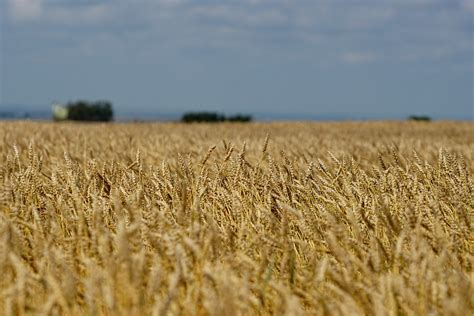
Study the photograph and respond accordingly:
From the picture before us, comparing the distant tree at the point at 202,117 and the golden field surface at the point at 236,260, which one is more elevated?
the golden field surface at the point at 236,260

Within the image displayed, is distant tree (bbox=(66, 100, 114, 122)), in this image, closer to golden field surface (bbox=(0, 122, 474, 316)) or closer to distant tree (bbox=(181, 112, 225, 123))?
distant tree (bbox=(181, 112, 225, 123))

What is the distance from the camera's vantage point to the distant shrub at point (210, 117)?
38438 mm

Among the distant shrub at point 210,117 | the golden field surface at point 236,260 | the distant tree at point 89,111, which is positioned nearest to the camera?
the golden field surface at point 236,260

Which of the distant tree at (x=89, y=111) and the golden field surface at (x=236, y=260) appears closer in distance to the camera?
the golden field surface at (x=236, y=260)

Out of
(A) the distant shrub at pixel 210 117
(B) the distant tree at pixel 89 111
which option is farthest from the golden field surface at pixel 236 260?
(B) the distant tree at pixel 89 111

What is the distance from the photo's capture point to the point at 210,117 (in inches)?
1529

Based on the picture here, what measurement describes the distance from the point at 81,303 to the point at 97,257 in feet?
0.70

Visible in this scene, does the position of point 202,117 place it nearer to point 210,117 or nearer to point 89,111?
point 210,117

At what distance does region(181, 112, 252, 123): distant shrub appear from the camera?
3844cm

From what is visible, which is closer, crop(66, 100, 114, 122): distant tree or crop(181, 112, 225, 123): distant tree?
crop(181, 112, 225, 123): distant tree

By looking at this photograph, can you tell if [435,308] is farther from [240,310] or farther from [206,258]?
[206,258]

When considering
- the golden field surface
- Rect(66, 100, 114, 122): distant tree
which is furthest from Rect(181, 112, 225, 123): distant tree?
the golden field surface

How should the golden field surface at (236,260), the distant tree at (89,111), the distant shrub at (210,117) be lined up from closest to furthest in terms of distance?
the golden field surface at (236,260)
the distant shrub at (210,117)
the distant tree at (89,111)

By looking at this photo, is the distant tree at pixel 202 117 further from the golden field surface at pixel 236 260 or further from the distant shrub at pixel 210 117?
the golden field surface at pixel 236 260
